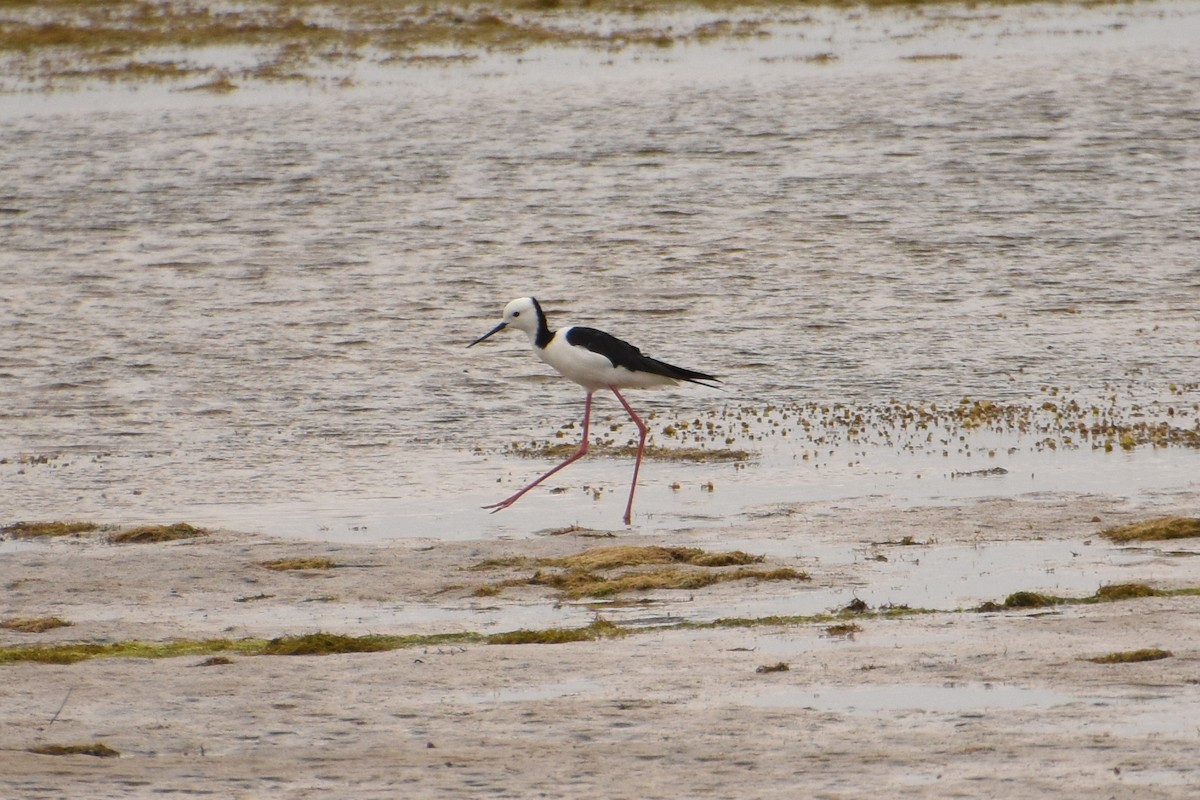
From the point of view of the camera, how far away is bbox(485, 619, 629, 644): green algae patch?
8.62 meters

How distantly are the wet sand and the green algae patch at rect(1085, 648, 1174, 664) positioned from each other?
62 millimetres

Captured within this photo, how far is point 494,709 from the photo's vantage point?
7590 millimetres

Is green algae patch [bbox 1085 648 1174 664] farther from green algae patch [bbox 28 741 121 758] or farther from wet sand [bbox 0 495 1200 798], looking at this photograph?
green algae patch [bbox 28 741 121 758]

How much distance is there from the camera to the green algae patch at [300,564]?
10.4m

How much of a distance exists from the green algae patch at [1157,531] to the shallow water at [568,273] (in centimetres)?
105

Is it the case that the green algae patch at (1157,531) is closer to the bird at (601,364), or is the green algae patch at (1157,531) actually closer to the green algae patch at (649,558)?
the green algae patch at (649,558)

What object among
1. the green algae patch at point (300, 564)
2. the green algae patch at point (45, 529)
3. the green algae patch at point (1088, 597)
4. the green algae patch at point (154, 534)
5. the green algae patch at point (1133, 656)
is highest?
the green algae patch at point (1133, 656)

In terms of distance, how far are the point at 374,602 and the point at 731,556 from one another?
195cm

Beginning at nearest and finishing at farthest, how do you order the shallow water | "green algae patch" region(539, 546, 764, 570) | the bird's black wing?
"green algae patch" region(539, 546, 764, 570)
the bird's black wing
the shallow water

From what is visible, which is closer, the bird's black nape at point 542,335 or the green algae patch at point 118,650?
the green algae patch at point 118,650

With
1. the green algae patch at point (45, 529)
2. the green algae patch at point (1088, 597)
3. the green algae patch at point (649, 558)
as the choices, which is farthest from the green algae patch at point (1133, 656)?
the green algae patch at point (45, 529)

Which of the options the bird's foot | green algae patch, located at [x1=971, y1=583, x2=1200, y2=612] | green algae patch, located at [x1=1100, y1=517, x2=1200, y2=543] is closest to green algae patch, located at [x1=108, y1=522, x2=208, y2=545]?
the bird's foot

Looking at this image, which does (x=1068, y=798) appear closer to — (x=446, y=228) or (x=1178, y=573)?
(x=1178, y=573)

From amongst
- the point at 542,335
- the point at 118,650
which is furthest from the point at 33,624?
the point at 542,335
